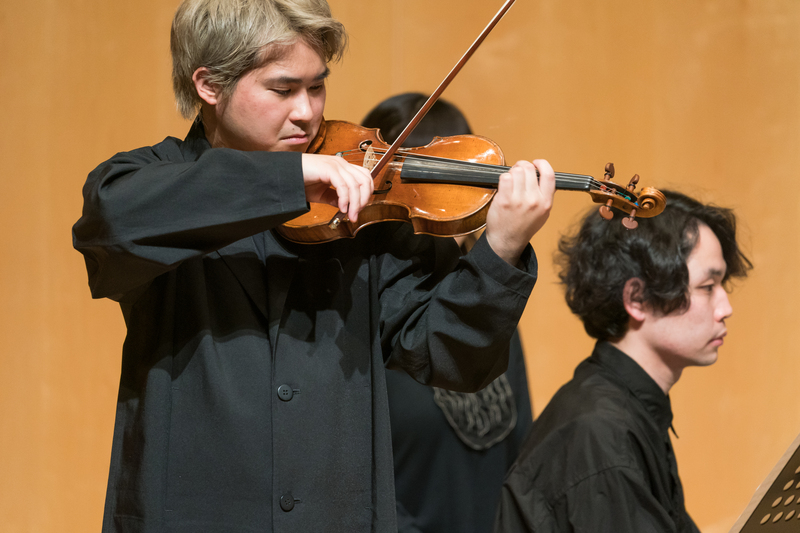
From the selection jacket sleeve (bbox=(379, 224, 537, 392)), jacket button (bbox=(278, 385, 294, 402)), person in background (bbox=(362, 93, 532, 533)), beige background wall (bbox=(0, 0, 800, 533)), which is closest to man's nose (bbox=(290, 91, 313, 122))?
jacket sleeve (bbox=(379, 224, 537, 392))

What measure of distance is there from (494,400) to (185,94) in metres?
1.18

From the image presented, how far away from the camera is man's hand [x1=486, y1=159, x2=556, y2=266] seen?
103 cm

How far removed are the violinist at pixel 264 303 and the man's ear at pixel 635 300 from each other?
0.76 m

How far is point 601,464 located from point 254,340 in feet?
2.52

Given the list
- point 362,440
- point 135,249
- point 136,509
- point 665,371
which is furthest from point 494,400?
point 135,249

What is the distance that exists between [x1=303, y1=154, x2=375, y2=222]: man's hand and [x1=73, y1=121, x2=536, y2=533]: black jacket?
3 cm

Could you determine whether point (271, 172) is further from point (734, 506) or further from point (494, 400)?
point (734, 506)

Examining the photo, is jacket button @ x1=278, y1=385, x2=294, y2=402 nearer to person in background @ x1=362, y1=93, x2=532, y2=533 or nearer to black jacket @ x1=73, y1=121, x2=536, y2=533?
black jacket @ x1=73, y1=121, x2=536, y2=533

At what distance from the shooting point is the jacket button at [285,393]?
107 centimetres

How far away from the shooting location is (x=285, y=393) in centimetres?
107

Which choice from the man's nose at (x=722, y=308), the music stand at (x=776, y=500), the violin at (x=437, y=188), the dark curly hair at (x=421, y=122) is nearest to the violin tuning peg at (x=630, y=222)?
the violin at (x=437, y=188)

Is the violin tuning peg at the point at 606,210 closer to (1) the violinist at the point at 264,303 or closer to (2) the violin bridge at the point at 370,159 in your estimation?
(1) the violinist at the point at 264,303

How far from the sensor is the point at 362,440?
1125 millimetres

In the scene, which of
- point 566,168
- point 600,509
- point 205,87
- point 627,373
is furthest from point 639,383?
point 566,168
